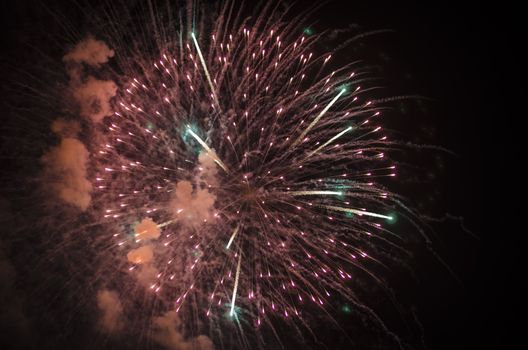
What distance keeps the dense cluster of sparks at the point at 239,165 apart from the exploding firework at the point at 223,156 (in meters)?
0.03

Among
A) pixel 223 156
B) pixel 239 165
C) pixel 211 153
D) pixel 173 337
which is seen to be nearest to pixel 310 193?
pixel 239 165

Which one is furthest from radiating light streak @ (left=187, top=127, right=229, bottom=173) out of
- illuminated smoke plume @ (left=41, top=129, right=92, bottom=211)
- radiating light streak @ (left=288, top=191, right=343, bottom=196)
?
illuminated smoke plume @ (left=41, top=129, right=92, bottom=211)

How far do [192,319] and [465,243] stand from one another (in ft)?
26.4

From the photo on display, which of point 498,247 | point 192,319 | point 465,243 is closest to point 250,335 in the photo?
point 192,319

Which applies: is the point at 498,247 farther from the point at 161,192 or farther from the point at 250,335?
the point at 161,192

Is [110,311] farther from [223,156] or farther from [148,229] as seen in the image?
[223,156]

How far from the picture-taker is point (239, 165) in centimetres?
671

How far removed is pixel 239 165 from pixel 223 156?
398 millimetres

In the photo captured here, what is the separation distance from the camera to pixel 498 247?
9.94 m

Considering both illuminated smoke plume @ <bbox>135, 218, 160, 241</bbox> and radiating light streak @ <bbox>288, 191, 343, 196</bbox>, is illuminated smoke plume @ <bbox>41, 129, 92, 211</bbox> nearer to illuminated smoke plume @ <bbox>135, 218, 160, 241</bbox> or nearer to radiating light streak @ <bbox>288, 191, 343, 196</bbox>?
illuminated smoke plume @ <bbox>135, 218, 160, 241</bbox>

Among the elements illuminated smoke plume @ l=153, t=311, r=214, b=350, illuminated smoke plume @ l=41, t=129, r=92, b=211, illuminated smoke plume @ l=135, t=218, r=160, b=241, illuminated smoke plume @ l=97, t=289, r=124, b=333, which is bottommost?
illuminated smoke plume @ l=153, t=311, r=214, b=350

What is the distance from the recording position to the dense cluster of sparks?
6.71 m

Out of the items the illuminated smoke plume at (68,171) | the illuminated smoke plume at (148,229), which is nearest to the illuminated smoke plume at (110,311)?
the illuminated smoke plume at (148,229)

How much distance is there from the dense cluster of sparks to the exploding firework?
29 millimetres
